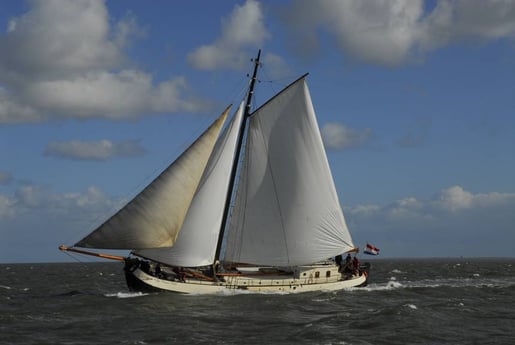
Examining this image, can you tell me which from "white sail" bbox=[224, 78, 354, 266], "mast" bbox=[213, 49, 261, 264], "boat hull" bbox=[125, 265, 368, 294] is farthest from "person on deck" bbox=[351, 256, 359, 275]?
"mast" bbox=[213, 49, 261, 264]

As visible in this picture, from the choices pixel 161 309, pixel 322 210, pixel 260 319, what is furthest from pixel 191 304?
pixel 322 210

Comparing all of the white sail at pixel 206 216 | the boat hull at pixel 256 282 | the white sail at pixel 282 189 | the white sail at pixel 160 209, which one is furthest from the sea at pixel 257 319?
the white sail at pixel 160 209

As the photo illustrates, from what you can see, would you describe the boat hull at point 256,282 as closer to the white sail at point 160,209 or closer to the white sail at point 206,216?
the white sail at point 206,216

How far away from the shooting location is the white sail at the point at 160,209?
41.1m

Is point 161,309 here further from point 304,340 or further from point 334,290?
point 334,290

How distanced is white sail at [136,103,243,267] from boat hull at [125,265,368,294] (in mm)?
1349

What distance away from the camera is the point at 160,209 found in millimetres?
42031

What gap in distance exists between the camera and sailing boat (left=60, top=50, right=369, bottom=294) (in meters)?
44.4

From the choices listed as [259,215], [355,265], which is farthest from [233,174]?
[355,265]

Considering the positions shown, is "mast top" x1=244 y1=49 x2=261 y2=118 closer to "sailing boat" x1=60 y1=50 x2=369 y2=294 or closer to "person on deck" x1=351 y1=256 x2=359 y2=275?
"sailing boat" x1=60 y1=50 x2=369 y2=294

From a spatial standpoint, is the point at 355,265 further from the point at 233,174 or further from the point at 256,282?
the point at 233,174

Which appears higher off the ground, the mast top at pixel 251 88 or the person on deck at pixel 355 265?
the mast top at pixel 251 88

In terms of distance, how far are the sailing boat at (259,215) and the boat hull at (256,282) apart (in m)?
0.07

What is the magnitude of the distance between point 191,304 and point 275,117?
47.5 feet
